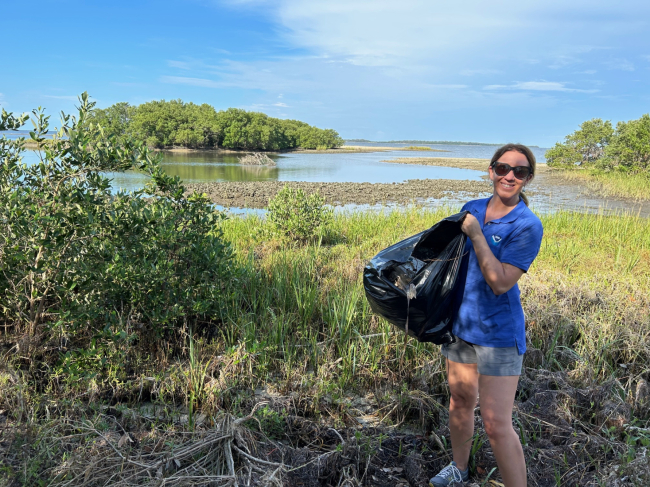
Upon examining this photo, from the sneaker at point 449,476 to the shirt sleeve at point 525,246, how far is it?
1295mm

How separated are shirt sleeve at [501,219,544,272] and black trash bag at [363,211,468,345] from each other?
25 cm

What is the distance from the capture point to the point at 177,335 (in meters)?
3.74

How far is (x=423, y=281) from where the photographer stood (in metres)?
2.18

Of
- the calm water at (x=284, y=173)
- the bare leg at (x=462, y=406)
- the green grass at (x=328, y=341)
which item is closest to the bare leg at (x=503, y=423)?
the bare leg at (x=462, y=406)

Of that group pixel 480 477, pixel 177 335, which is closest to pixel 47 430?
pixel 177 335

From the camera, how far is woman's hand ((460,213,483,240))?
6.71 ft

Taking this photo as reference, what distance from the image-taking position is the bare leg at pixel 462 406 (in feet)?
7.56

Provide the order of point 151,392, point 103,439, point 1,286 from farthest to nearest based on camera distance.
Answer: point 1,286 < point 151,392 < point 103,439

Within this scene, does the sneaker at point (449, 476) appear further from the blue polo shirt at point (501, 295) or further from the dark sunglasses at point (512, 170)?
the dark sunglasses at point (512, 170)

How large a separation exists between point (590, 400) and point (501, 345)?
1.58 m

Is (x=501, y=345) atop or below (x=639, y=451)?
atop

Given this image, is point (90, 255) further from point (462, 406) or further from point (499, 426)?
point (499, 426)

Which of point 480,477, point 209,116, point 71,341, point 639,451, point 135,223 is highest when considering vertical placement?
point 209,116

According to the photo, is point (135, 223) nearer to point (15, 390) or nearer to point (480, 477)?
point (15, 390)
